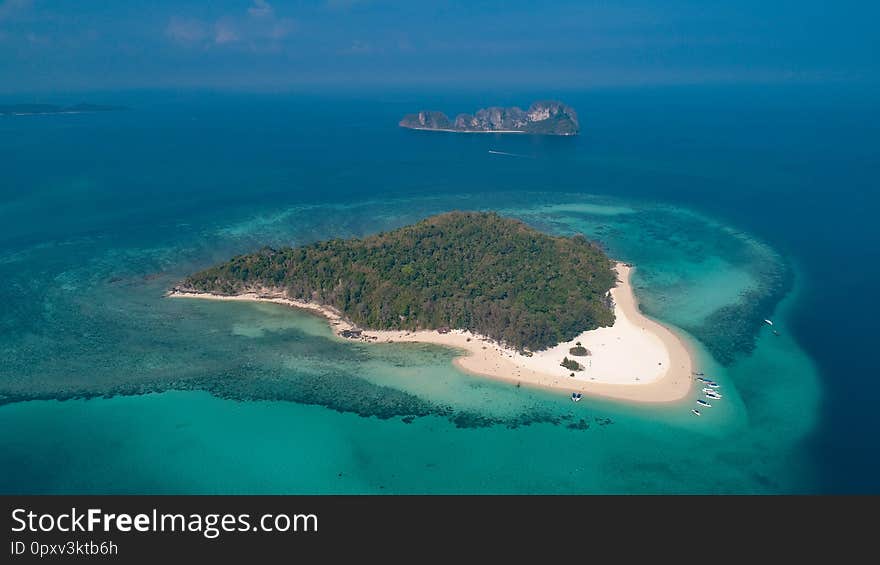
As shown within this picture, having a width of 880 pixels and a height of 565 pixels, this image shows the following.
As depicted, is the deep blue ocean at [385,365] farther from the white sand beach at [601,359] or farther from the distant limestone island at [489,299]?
the distant limestone island at [489,299]

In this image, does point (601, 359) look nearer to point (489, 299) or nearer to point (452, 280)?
point (489, 299)

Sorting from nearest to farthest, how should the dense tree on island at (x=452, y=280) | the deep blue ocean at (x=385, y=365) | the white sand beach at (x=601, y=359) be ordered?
the deep blue ocean at (x=385, y=365)
the white sand beach at (x=601, y=359)
the dense tree on island at (x=452, y=280)

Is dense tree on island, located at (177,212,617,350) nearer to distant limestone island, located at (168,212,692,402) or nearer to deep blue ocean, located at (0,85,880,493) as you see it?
distant limestone island, located at (168,212,692,402)

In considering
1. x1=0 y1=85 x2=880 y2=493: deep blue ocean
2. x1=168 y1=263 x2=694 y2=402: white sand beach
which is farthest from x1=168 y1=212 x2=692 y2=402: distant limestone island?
x1=0 y1=85 x2=880 y2=493: deep blue ocean

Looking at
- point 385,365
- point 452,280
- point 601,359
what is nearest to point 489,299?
point 452,280

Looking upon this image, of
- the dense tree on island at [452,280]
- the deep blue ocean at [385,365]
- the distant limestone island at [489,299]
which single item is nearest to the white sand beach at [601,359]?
the distant limestone island at [489,299]

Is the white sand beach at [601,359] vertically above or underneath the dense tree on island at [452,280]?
underneath
